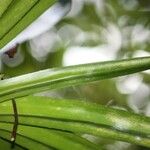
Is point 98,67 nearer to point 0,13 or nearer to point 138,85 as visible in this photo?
point 0,13

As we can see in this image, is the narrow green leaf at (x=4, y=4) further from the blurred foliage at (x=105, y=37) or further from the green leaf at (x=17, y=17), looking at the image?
the blurred foliage at (x=105, y=37)

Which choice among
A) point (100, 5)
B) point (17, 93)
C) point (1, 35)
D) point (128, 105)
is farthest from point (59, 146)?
point (100, 5)

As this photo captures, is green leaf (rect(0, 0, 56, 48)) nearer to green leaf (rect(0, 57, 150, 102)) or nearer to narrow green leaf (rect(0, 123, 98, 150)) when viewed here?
green leaf (rect(0, 57, 150, 102))

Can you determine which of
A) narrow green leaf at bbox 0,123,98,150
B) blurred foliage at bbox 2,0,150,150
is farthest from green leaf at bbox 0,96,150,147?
blurred foliage at bbox 2,0,150,150

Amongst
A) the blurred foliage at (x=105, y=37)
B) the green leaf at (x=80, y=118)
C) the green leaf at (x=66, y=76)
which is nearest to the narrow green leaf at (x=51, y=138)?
the green leaf at (x=80, y=118)

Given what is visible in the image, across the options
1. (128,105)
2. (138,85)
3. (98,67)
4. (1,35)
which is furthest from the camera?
(138,85)

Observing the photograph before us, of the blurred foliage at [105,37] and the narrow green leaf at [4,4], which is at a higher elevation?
the blurred foliage at [105,37]
